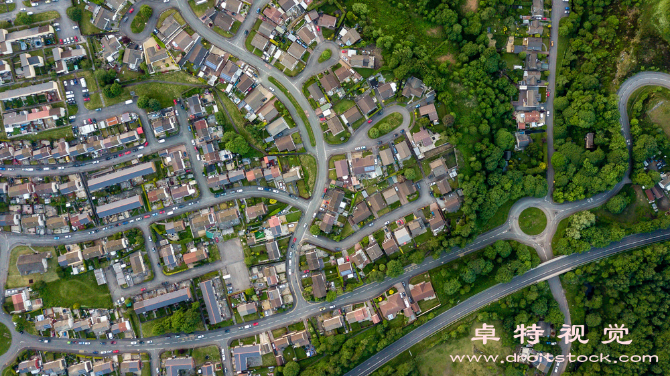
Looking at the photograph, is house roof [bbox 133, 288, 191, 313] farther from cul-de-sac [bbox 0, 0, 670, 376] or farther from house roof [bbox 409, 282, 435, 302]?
house roof [bbox 409, 282, 435, 302]

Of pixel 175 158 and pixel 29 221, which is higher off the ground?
pixel 175 158

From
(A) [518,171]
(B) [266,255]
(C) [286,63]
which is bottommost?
(B) [266,255]

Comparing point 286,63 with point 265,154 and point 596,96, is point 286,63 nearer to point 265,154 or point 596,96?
point 265,154

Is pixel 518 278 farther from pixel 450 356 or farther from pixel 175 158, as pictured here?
pixel 175 158

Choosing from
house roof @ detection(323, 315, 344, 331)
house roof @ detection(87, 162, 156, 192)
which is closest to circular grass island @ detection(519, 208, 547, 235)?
house roof @ detection(323, 315, 344, 331)

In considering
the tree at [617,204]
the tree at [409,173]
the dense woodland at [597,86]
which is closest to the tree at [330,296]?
the tree at [409,173]

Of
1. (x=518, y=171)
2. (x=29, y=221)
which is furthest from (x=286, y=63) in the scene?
(x=29, y=221)
